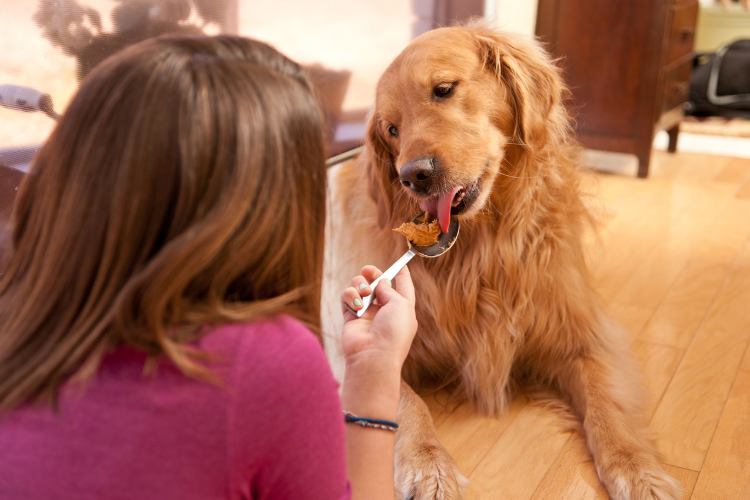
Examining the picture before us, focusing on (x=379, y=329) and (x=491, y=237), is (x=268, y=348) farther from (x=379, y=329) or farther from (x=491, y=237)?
(x=491, y=237)

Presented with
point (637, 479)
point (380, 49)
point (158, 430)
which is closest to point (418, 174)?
point (637, 479)

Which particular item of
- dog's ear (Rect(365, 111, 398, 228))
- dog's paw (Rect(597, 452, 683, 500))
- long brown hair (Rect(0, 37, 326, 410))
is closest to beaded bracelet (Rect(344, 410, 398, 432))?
long brown hair (Rect(0, 37, 326, 410))

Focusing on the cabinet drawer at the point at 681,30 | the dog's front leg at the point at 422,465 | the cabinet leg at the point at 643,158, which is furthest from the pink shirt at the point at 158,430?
the cabinet drawer at the point at 681,30

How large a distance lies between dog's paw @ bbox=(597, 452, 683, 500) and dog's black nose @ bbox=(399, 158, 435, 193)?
2.22 feet

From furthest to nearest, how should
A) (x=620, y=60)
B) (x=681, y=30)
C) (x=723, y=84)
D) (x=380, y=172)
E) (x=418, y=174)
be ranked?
(x=723, y=84) → (x=681, y=30) → (x=620, y=60) → (x=380, y=172) → (x=418, y=174)

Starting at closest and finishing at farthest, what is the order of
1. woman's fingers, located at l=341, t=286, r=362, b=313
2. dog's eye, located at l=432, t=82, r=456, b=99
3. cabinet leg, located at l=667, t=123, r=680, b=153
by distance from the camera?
1. woman's fingers, located at l=341, t=286, r=362, b=313
2. dog's eye, located at l=432, t=82, r=456, b=99
3. cabinet leg, located at l=667, t=123, r=680, b=153

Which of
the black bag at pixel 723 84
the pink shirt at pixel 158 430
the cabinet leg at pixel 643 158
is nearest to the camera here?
the pink shirt at pixel 158 430

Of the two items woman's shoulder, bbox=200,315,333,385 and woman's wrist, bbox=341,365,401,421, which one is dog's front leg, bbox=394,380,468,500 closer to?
woman's wrist, bbox=341,365,401,421

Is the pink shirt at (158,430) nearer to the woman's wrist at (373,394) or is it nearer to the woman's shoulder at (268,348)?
the woman's shoulder at (268,348)

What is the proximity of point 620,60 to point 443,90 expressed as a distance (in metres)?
2.46

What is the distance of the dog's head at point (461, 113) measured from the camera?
1.44 meters

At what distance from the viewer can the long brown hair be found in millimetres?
682

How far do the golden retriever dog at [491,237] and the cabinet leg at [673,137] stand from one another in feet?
9.32

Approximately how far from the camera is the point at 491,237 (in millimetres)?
1564
